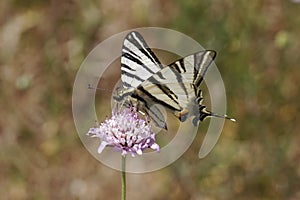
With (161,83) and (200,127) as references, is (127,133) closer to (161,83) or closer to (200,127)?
(161,83)

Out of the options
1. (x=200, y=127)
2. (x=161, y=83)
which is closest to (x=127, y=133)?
(x=161, y=83)


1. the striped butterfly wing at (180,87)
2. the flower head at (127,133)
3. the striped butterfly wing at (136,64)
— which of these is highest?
the striped butterfly wing at (136,64)

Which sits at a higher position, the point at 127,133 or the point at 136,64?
the point at 136,64

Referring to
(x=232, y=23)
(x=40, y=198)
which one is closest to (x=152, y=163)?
(x=40, y=198)

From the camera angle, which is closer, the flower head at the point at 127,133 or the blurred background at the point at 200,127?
the flower head at the point at 127,133

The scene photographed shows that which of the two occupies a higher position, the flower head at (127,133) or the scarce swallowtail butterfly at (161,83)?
the scarce swallowtail butterfly at (161,83)

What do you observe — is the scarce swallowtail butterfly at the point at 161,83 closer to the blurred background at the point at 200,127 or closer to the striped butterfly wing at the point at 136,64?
the striped butterfly wing at the point at 136,64

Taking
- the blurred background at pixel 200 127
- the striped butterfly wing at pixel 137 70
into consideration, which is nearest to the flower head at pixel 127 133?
the striped butterfly wing at pixel 137 70
